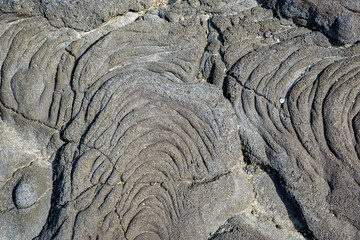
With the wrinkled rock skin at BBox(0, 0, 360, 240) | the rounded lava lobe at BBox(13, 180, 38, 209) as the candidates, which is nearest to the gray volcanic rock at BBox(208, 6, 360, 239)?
the wrinkled rock skin at BBox(0, 0, 360, 240)

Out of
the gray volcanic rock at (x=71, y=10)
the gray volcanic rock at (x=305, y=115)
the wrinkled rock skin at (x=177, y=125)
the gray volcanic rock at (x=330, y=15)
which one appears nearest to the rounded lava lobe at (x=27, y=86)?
the wrinkled rock skin at (x=177, y=125)

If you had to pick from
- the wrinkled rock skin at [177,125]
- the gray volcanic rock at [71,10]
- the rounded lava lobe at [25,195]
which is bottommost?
the rounded lava lobe at [25,195]

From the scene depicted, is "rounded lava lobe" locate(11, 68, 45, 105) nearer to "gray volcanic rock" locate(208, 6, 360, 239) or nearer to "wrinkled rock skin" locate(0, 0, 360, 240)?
"wrinkled rock skin" locate(0, 0, 360, 240)

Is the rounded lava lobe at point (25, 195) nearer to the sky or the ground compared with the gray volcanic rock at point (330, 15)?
nearer to the ground

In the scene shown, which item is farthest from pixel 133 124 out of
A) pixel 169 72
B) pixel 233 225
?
pixel 233 225

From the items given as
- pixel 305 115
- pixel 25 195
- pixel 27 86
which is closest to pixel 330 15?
pixel 305 115

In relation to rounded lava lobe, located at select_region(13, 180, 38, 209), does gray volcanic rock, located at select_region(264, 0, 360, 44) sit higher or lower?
higher

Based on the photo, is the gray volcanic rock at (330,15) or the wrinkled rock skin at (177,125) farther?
the gray volcanic rock at (330,15)

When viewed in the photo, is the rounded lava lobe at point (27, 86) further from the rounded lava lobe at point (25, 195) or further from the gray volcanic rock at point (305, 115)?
the gray volcanic rock at point (305, 115)
